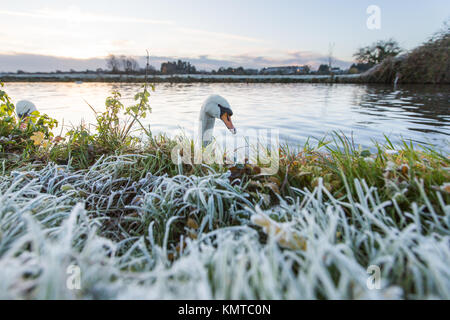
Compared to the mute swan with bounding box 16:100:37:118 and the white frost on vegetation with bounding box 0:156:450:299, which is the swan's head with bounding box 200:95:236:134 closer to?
the white frost on vegetation with bounding box 0:156:450:299

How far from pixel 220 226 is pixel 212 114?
78.3 inches

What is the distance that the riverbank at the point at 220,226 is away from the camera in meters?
1.06

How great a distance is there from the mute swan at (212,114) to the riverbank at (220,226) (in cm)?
55

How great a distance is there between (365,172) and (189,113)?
10294 millimetres

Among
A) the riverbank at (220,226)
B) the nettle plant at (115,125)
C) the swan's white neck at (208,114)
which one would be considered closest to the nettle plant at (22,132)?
the riverbank at (220,226)

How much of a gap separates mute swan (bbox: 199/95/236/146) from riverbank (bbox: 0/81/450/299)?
21.5 inches

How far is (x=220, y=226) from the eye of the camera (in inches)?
75.1

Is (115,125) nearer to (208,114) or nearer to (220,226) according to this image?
(208,114)

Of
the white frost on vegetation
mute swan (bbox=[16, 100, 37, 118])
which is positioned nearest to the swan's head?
the white frost on vegetation

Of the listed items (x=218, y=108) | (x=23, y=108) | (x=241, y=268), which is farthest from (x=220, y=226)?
(x=23, y=108)

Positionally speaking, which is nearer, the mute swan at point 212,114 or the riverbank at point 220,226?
the riverbank at point 220,226

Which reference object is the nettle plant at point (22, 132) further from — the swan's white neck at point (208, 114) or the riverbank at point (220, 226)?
the swan's white neck at point (208, 114)

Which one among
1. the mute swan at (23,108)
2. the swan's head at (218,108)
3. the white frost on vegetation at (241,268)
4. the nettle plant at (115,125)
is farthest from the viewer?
the mute swan at (23,108)
